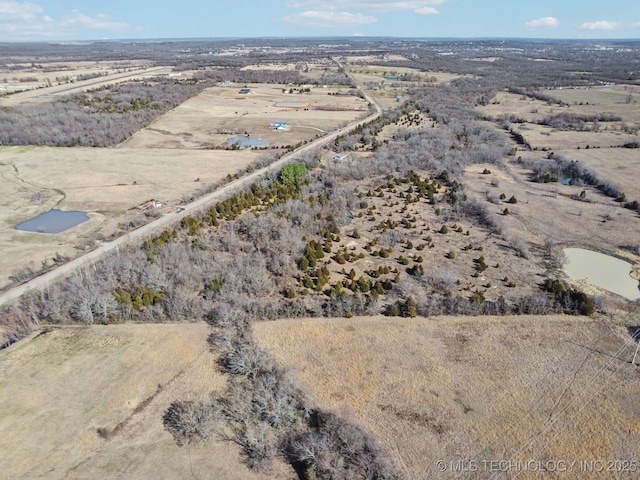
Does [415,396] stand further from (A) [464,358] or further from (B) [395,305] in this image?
(B) [395,305]

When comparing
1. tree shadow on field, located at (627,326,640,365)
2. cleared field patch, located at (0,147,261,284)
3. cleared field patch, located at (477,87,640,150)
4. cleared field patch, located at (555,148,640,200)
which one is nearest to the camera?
tree shadow on field, located at (627,326,640,365)

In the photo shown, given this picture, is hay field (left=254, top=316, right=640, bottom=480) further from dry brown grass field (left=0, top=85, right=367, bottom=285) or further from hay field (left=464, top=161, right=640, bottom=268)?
dry brown grass field (left=0, top=85, right=367, bottom=285)

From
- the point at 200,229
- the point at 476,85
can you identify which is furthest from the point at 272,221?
the point at 476,85

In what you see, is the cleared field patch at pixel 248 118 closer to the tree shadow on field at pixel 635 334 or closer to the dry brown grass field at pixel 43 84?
the dry brown grass field at pixel 43 84

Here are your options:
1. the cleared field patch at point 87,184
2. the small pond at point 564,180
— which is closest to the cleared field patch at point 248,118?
the cleared field patch at point 87,184

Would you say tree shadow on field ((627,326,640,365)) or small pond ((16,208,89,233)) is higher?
small pond ((16,208,89,233))

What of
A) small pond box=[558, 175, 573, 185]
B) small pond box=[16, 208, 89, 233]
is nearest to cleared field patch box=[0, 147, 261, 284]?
small pond box=[16, 208, 89, 233]

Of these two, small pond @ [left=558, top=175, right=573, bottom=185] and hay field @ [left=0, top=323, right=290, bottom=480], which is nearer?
hay field @ [left=0, top=323, right=290, bottom=480]

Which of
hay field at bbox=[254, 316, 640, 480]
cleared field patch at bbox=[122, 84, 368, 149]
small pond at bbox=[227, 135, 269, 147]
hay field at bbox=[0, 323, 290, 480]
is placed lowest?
hay field at bbox=[0, 323, 290, 480]
